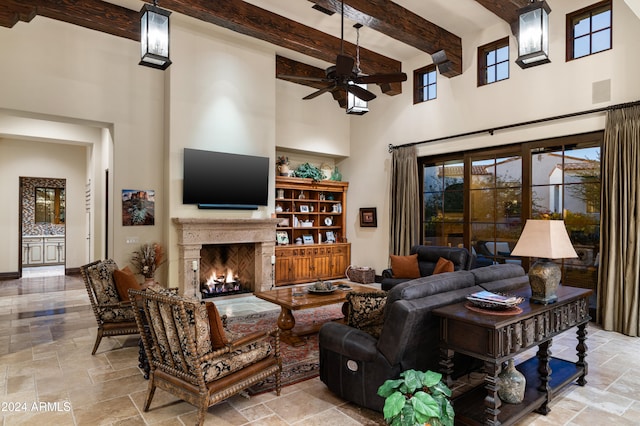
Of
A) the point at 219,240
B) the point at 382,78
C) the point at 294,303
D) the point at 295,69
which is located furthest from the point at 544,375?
the point at 295,69

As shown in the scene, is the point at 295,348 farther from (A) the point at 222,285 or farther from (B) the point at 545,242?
(A) the point at 222,285

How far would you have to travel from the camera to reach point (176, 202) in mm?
6363

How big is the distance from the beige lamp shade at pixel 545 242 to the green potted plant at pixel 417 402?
1.23m

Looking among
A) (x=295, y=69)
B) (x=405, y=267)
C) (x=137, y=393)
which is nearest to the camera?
(x=137, y=393)

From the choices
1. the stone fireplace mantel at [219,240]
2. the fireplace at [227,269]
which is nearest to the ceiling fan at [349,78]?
the stone fireplace mantel at [219,240]

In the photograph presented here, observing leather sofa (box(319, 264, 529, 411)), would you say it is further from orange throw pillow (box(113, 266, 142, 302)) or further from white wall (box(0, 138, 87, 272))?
white wall (box(0, 138, 87, 272))

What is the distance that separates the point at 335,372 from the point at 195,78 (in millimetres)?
5411

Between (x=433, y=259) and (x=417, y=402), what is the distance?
14.5 feet

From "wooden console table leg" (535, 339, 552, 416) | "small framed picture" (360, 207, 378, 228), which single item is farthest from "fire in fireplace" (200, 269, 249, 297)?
"wooden console table leg" (535, 339, 552, 416)

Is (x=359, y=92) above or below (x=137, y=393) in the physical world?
above

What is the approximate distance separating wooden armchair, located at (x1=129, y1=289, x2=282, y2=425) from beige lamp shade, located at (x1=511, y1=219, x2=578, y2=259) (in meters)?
2.13

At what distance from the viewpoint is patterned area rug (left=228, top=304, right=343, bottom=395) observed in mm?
3367

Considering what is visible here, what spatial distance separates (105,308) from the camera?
12.9 ft

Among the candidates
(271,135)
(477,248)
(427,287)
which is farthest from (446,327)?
(271,135)
